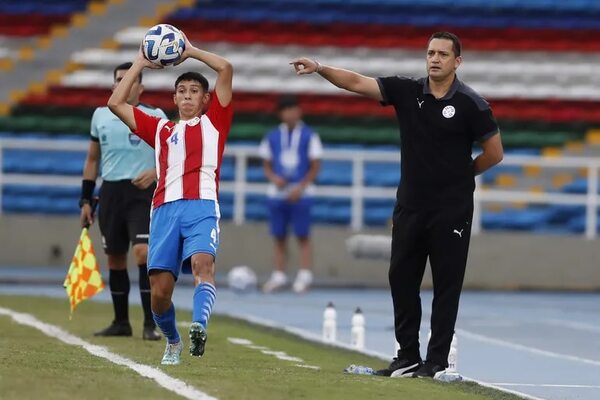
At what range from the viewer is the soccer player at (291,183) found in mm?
20422

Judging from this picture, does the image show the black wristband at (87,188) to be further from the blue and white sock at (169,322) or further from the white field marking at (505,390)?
the white field marking at (505,390)

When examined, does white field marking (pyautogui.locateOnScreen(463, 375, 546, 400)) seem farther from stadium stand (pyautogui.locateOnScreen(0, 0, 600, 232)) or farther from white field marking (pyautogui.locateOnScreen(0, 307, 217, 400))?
stadium stand (pyautogui.locateOnScreen(0, 0, 600, 232))

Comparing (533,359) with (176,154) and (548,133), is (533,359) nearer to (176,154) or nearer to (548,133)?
(176,154)

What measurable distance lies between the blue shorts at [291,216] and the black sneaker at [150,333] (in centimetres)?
735

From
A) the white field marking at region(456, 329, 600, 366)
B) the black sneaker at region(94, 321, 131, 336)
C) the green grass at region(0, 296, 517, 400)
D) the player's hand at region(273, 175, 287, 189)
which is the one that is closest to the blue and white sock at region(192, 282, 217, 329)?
the green grass at region(0, 296, 517, 400)

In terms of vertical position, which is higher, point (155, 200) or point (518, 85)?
point (518, 85)

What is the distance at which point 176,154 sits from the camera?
10289mm

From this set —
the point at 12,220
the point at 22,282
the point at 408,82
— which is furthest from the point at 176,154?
the point at 12,220

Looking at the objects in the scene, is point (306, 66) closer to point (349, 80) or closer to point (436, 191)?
point (349, 80)

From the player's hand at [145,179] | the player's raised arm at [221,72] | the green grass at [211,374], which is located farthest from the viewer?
the player's hand at [145,179]

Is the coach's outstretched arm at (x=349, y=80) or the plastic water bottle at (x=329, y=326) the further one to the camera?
the plastic water bottle at (x=329, y=326)

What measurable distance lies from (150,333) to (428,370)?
3449 millimetres

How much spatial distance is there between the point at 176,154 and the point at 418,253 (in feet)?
5.69

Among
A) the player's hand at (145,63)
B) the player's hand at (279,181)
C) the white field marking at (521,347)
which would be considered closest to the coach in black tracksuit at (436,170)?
the player's hand at (145,63)
